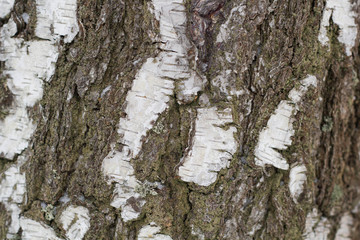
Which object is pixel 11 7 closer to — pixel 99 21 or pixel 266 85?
pixel 99 21

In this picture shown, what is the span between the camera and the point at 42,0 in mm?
1678

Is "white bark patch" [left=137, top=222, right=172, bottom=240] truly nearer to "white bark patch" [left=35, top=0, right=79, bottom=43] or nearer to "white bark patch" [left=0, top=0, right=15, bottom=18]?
"white bark patch" [left=35, top=0, right=79, bottom=43]

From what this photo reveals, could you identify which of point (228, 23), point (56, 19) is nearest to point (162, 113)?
point (228, 23)

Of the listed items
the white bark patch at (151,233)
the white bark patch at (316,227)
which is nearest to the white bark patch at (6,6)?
the white bark patch at (151,233)

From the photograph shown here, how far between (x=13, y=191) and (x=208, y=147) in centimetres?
118

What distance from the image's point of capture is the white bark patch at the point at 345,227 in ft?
6.98

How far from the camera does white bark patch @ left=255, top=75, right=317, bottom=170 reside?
1707 mm

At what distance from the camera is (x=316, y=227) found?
196cm

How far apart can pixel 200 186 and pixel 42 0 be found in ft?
4.38

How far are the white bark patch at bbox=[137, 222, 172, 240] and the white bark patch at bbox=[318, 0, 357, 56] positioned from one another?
1.40 meters

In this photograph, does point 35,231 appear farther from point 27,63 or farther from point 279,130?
point 279,130

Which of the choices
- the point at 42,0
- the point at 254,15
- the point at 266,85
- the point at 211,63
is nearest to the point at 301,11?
the point at 254,15

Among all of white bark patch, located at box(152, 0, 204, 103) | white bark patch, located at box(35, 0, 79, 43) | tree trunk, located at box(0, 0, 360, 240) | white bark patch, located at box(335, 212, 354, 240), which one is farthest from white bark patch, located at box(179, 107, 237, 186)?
white bark patch, located at box(335, 212, 354, 240)

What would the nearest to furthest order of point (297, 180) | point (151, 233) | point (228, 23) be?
1. point (228, 23)
2. point (151, 233)
3. point (297, 180)
